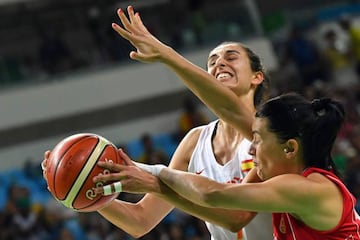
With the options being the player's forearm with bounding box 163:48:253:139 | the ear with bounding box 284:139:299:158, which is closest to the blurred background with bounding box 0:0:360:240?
the player's forearm with bounding box 163:48:253:139

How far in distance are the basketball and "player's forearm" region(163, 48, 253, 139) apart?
1.27ft

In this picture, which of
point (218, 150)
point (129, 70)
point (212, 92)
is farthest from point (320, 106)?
point (129, 70)

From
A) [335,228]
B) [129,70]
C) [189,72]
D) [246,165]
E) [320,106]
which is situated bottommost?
[129,70]

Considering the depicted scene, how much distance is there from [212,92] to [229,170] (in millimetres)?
503

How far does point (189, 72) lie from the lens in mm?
3172

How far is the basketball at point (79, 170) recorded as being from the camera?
300cm

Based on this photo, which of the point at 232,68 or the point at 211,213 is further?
the point at 232,68

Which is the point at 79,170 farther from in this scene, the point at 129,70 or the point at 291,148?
the point at 129,70

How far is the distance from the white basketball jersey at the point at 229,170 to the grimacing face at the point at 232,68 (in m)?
0.25

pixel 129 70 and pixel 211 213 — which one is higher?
pixel 211 213

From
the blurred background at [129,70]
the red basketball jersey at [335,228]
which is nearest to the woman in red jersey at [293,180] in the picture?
the red basketball jersey at [335,228]

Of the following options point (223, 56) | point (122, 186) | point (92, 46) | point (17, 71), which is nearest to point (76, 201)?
point (122, 186)

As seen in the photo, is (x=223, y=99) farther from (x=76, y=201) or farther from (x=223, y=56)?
(x=76, y=201)

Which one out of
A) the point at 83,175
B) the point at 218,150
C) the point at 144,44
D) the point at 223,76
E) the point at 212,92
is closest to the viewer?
the point at 83,175
